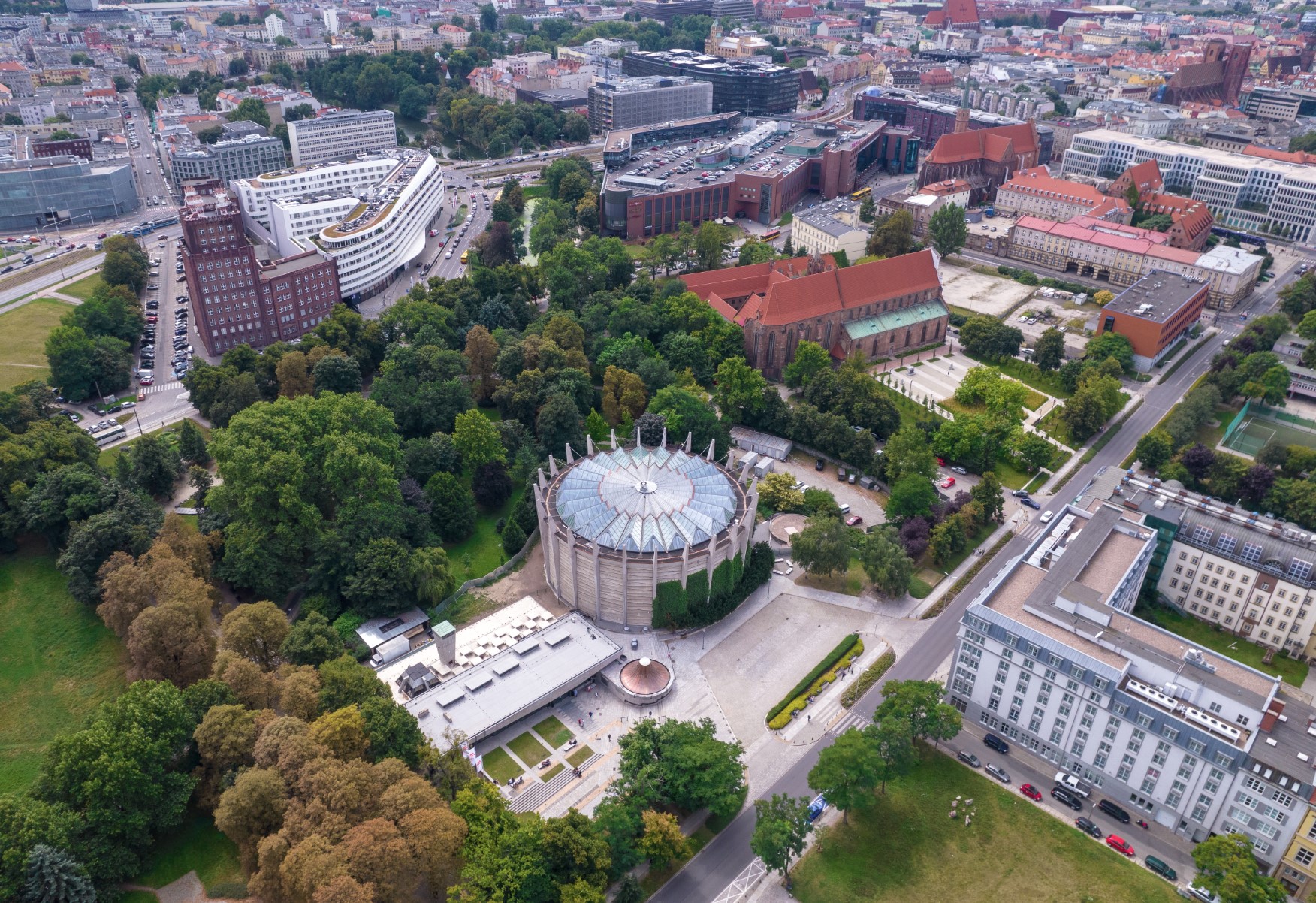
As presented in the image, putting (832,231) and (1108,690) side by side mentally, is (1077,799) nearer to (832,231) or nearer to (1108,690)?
(1108,690)

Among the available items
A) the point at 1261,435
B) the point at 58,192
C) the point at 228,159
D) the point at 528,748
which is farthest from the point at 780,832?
the point at 228,159

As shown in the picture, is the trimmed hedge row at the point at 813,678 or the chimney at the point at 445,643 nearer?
the trimmed hedge row at the point at 813,678

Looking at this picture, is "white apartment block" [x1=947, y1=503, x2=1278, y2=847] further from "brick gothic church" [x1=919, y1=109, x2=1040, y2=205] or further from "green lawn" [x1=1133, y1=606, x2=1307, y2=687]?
"brick gothic church" [x1=919, y1=109, x2=1040, y2=205]

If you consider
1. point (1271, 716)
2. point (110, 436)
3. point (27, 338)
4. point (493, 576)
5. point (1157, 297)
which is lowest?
point (493, 576)

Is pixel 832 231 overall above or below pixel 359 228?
below

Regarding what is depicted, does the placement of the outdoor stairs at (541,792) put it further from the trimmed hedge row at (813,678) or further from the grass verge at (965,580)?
the grass verge at (965,580)

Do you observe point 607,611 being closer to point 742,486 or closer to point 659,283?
point 742,486

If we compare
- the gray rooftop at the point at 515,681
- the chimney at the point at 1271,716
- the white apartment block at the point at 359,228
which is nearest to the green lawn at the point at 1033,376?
the chimney at the point at 1271,716
